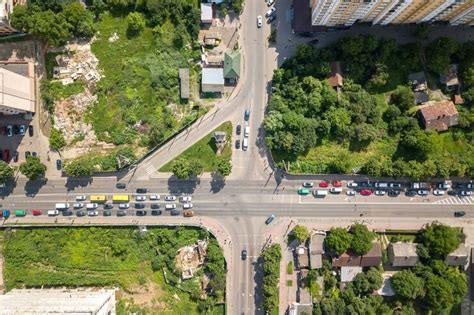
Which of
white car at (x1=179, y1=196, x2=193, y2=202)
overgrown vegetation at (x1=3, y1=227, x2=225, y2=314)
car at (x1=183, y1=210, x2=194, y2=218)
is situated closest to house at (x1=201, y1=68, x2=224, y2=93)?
white car at (x1=179, y1=196, x2=193, y2=202)

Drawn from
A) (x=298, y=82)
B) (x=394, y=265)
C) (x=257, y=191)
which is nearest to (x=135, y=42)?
(x=298, y=82)

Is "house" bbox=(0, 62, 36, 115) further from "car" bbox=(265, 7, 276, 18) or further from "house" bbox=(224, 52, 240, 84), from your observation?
"car" bbox=(265, 7, 276, 18)

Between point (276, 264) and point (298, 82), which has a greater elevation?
point (298, 82)

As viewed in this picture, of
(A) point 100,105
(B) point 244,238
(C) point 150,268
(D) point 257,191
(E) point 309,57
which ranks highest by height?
(E) point 309,57

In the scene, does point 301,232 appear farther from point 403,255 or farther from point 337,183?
point 403,255

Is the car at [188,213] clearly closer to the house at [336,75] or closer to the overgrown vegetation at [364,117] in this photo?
the overgrown vegetation at [364,117]

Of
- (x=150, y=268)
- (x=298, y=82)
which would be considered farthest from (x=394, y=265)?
(x=150, y=268)

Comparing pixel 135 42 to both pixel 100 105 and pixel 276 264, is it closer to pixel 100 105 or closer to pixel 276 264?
pixel 100 105

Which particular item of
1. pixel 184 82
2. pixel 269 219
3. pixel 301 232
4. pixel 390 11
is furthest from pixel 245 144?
pixel 390 11
